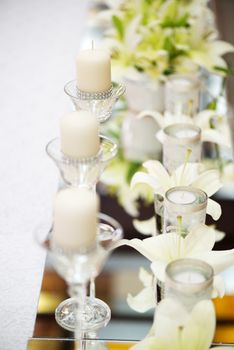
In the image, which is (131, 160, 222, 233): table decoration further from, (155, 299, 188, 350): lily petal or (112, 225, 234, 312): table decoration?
(155, 299, 188, 350): lily petal

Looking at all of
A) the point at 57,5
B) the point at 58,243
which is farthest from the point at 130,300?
the point at 57,5

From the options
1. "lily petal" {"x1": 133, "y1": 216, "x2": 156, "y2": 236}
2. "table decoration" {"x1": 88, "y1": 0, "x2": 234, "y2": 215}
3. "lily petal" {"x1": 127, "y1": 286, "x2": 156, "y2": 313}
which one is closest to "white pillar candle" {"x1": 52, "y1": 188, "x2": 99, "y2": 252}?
"lily petal" {"x1": 127, "y1": 286, "x2": 156, "y2": 313}

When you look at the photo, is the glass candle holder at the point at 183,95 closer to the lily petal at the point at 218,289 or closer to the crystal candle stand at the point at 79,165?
the lily petal at the point at 218,289

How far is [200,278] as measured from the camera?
105cm

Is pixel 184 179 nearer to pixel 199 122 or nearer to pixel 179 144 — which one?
pixel 179 144

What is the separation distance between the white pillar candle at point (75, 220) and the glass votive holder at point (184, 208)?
271 millimetres

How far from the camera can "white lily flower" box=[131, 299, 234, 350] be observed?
3.29ft

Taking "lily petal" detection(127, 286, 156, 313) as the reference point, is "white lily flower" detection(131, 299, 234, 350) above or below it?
below

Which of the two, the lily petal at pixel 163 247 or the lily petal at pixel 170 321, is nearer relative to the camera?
the lily petal at pixel 170 321

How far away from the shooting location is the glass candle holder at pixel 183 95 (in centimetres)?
183

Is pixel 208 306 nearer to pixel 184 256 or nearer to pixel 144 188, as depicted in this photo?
pixel 184 256

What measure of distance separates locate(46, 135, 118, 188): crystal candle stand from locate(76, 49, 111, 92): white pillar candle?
15 centimetres

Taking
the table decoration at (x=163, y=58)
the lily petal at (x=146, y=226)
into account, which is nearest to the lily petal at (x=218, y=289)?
the lily petal at (x=146, y=226)

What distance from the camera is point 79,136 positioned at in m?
1.08
